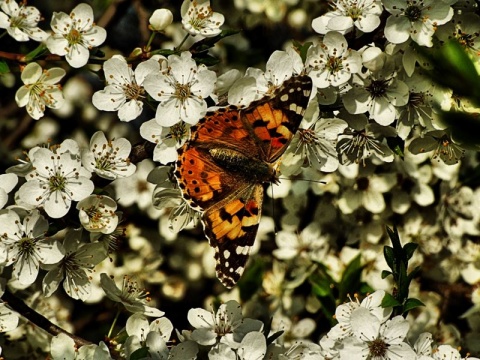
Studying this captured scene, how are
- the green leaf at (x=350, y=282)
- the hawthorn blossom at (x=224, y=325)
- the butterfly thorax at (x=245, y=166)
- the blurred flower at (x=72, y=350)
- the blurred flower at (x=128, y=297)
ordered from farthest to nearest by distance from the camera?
the green leaf at (x=350, y=282)
the butterfly thorax at (x=245, y=166)
the blurred flower at (x=128, y=297)
the hawthorn blossom at (x=224, y=325)
the blurred flower at (x=72, y=350)

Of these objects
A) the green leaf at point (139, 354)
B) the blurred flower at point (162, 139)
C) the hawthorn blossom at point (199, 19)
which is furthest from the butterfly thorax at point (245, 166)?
the green leaf at point (139, 354)

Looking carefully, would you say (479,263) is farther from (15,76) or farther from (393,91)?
(15,76)

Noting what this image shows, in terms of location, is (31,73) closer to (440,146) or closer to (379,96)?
(379,96)

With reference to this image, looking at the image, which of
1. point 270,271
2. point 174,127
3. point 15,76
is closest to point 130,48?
point 15,76

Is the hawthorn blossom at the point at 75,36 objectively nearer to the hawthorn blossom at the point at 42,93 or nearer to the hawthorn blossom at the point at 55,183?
the hawthorn blossom at the point at 42,93

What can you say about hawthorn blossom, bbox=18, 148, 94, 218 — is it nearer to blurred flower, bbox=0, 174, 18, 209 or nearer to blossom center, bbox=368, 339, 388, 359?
blurred flower, bbox=0, 174, 18, 209

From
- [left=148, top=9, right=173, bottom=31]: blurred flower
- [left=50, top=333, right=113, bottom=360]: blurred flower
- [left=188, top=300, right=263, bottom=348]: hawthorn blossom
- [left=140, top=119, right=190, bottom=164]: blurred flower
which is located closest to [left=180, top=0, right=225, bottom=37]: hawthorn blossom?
[left=148, top=9, right=173, bottom=31]: blurred flower
